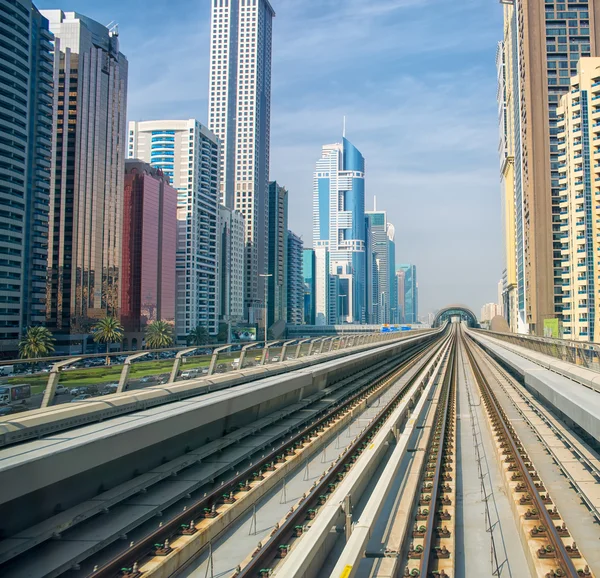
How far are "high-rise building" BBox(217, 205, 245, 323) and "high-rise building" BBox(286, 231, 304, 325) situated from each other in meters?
43.0

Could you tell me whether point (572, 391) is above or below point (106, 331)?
below

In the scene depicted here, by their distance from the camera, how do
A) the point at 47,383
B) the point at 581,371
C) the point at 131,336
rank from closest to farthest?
the point at 47,383 → the point at 581,371 → the point at 131,336

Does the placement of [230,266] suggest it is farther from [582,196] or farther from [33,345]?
[582,196]

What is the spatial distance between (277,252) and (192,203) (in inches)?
2120

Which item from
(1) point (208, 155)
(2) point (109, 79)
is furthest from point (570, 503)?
(1) point (208, 155)

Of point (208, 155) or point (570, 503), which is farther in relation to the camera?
point (208, 155)

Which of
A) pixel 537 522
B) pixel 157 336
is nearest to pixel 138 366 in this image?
pixel 537 522

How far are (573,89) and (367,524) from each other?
221 ft

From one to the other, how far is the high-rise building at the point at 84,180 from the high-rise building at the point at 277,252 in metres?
73.0

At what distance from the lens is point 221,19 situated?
16312cm

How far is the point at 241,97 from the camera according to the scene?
531 feet

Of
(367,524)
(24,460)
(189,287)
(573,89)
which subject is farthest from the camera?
(189,287)

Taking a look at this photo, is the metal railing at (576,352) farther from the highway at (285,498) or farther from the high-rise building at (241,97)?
the high-rise building at (241,97)

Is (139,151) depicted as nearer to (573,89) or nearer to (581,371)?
(573,89)
